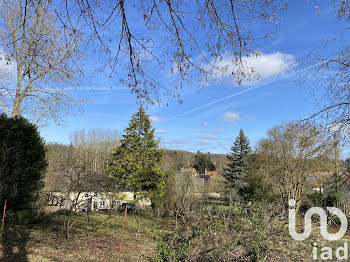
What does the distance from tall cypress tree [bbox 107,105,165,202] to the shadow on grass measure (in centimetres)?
495

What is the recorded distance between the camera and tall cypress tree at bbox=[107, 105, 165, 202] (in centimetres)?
1248

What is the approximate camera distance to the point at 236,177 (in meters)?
27.0

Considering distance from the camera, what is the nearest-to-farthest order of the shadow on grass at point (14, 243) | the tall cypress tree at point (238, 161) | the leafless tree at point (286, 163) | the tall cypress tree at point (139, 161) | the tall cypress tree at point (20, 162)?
the shadow on grass at point (14, 243), the tall cypress tree at point (20, 162), the tall cypress tree at point (139, 161), the leafless tree at point (286, 163), the tall cypress tree at point (238, 161)

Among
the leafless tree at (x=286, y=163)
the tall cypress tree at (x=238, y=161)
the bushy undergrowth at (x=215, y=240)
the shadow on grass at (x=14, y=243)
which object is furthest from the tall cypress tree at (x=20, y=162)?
the tall cypress tree at (x=238, y=161)

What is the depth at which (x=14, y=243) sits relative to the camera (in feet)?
20.2

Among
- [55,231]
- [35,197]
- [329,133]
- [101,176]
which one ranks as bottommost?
[55,231]

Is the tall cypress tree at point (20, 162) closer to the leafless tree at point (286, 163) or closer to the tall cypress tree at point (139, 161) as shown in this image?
the tall cypress tree at point (139, 161)

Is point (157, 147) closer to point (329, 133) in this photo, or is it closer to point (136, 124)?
point (136, 124)

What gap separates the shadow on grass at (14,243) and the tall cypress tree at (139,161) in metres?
4.95

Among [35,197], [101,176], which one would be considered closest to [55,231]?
[35,197]

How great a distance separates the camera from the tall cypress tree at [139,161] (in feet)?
40.9

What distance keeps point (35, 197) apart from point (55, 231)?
6.39ft

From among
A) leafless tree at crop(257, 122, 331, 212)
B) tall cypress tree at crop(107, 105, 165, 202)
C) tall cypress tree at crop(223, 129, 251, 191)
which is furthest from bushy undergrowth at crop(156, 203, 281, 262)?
tall cypress tree at crop(223, 129, 251, 191)

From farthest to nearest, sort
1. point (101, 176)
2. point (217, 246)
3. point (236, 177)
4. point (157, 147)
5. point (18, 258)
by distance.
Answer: point (236, 177)
point (157, 147)
point (101, 176)
point (18, 258)
point (217, 246)
